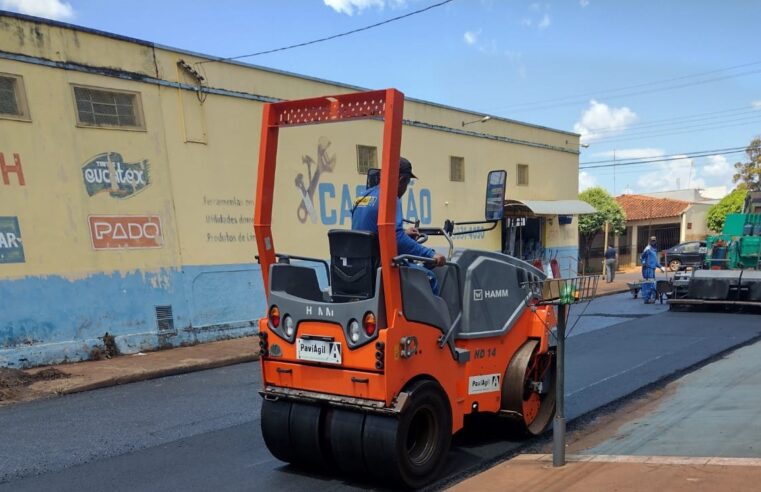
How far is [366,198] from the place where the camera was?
164 inches

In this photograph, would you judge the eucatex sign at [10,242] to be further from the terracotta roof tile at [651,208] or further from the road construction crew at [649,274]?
the terracotta roof tile at [651,208]

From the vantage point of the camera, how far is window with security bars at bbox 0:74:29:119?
27.9 ft

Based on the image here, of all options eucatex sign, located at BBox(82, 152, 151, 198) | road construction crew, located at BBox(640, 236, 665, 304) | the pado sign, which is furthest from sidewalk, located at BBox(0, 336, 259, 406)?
road construction crew, located at BBox(640, 236, 665, 304)

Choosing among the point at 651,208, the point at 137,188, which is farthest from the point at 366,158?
the point at 651,208

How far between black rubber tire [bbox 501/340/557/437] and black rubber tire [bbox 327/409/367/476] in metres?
1.56

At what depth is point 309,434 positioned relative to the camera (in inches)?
159

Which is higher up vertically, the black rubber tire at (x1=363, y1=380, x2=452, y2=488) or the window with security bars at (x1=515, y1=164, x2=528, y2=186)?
the window with security bars at (x1=515, y1=164, x2=528, y2=186)

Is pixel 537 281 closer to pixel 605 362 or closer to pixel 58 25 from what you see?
pixel 605 362

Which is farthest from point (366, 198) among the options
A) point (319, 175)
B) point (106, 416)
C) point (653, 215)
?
point (653, 215)

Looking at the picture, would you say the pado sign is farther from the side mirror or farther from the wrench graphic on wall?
the side mirror

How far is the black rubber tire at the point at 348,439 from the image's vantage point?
380 centimetres

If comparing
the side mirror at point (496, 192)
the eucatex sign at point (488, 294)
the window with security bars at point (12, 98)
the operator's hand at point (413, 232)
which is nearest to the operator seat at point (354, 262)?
the operator's hand at point (413, 232)

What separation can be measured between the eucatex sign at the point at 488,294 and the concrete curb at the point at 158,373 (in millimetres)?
5825

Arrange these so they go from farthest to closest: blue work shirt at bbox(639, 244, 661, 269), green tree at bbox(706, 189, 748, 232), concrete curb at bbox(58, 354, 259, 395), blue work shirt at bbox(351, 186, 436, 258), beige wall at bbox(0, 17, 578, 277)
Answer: green tree at bbox(706, 189, 748, 232)
blue work shirt at bbox(639, 244, 661, 269)
beige wall at bbox(0, 17, 578, 277)
concrete curb at bbox(58, 354, 259, 395)
blue work shirt at bbox(351, 186, 436, 258)
